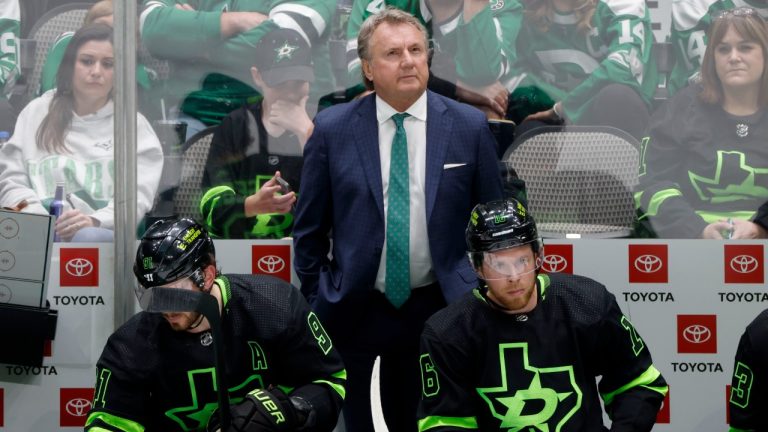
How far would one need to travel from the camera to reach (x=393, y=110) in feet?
11.5

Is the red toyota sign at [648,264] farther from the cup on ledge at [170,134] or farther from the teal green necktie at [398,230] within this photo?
the cup on ledge at [170,134]

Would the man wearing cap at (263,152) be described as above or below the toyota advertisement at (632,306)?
above

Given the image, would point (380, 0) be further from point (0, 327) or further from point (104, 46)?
point (0, 327)

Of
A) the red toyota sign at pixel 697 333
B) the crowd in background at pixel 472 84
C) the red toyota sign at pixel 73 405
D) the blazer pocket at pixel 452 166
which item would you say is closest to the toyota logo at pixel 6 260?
the crowd in background at pixel 472 84

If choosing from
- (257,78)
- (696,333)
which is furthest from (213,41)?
(696,333)

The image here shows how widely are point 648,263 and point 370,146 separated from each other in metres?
0.97

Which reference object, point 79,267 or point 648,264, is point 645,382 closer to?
point 648,264

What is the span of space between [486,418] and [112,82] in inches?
66.8

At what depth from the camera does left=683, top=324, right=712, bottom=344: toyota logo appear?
3834mm

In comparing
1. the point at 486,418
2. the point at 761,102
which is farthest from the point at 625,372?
the point at 761,102

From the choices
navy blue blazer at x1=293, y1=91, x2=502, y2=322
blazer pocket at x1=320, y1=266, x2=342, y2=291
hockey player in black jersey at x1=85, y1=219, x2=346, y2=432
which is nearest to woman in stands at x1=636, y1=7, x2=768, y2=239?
navy blue blazer at x1=293, y1=91, x2=502, y2=322

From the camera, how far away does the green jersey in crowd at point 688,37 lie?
3.88 metres

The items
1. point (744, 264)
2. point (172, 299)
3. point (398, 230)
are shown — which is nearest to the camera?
point (172, 299)

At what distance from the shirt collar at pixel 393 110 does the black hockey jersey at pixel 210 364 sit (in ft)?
2.17
